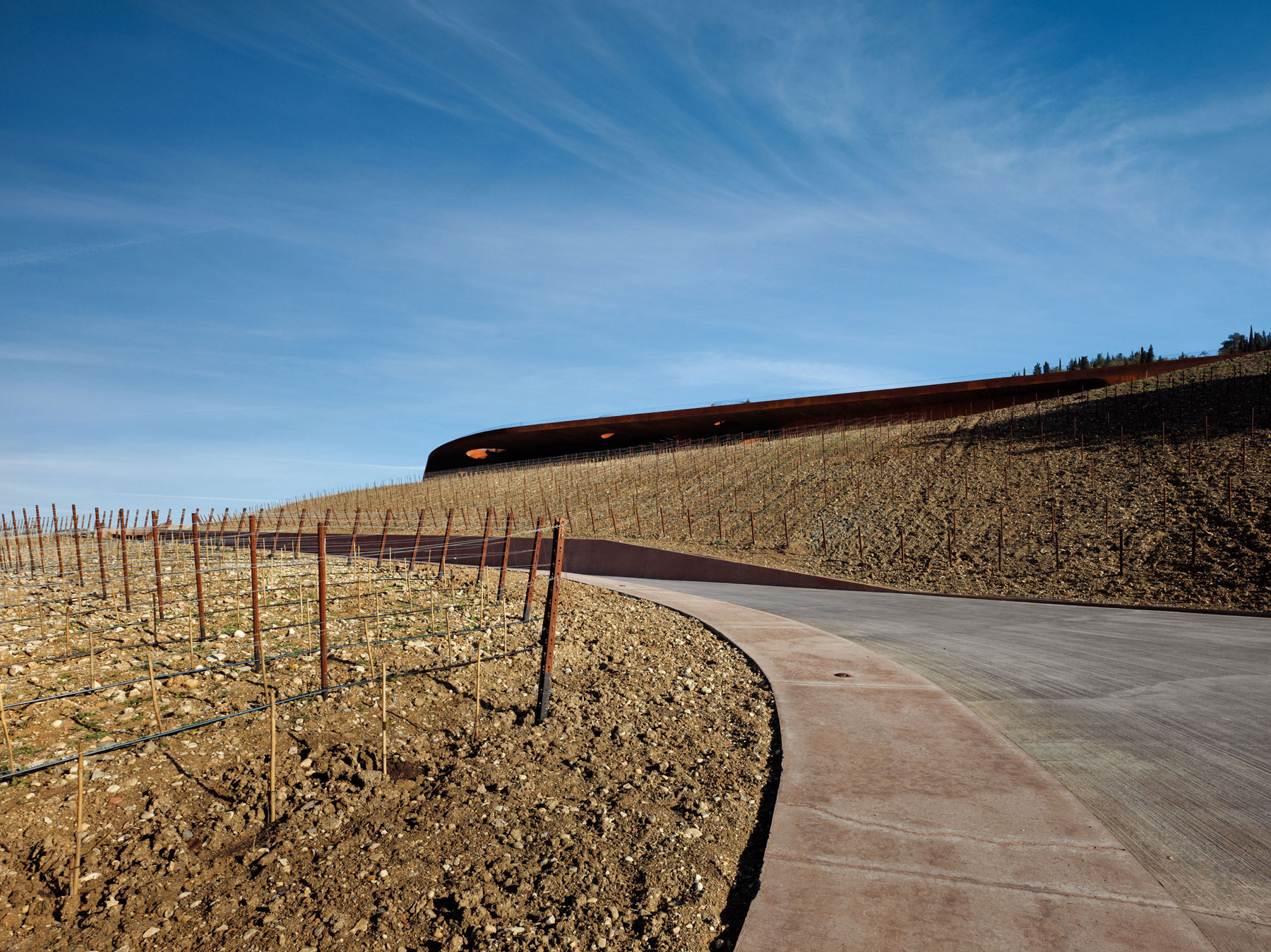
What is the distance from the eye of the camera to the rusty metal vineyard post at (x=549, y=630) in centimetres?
619

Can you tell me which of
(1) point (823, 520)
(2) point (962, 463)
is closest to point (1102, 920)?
(1) point (823, 520)

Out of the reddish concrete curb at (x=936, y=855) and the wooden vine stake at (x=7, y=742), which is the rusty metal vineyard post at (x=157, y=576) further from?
the reddish concrete curb at (x=936, y=855)

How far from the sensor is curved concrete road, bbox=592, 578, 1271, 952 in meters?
3.66

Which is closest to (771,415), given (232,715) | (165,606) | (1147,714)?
(165,606)

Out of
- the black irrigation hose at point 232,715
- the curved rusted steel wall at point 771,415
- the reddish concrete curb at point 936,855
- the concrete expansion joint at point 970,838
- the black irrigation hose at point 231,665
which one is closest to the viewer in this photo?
the reddish concrete curb at point 936,855

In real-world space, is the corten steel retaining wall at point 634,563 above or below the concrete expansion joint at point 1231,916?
below

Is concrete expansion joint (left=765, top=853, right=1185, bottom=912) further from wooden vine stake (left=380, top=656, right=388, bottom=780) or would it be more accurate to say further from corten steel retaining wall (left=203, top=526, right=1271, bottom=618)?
corten steel retaining wall (left=203, top=526, right=1271, bottom=618)

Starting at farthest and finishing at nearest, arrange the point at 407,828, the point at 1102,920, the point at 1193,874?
the point at 407,828, the point at 1193,874, the point at 1102,920

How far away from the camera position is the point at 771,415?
53312 millimetres

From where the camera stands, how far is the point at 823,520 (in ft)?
88.0

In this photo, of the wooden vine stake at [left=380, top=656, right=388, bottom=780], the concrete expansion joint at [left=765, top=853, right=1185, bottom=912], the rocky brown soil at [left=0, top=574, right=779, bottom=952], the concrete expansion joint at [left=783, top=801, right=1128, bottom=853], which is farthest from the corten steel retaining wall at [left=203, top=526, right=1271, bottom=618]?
the concrete expansion joint at [left=765, top=853, right=1185, bottom=912]

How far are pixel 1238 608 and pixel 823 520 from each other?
13.6m

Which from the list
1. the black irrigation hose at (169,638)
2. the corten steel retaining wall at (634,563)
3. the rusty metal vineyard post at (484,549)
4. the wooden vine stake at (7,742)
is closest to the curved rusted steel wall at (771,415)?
the corten steel retaining wall at (634,563)

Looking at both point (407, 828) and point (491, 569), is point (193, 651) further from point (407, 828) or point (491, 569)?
point (491, 569)
